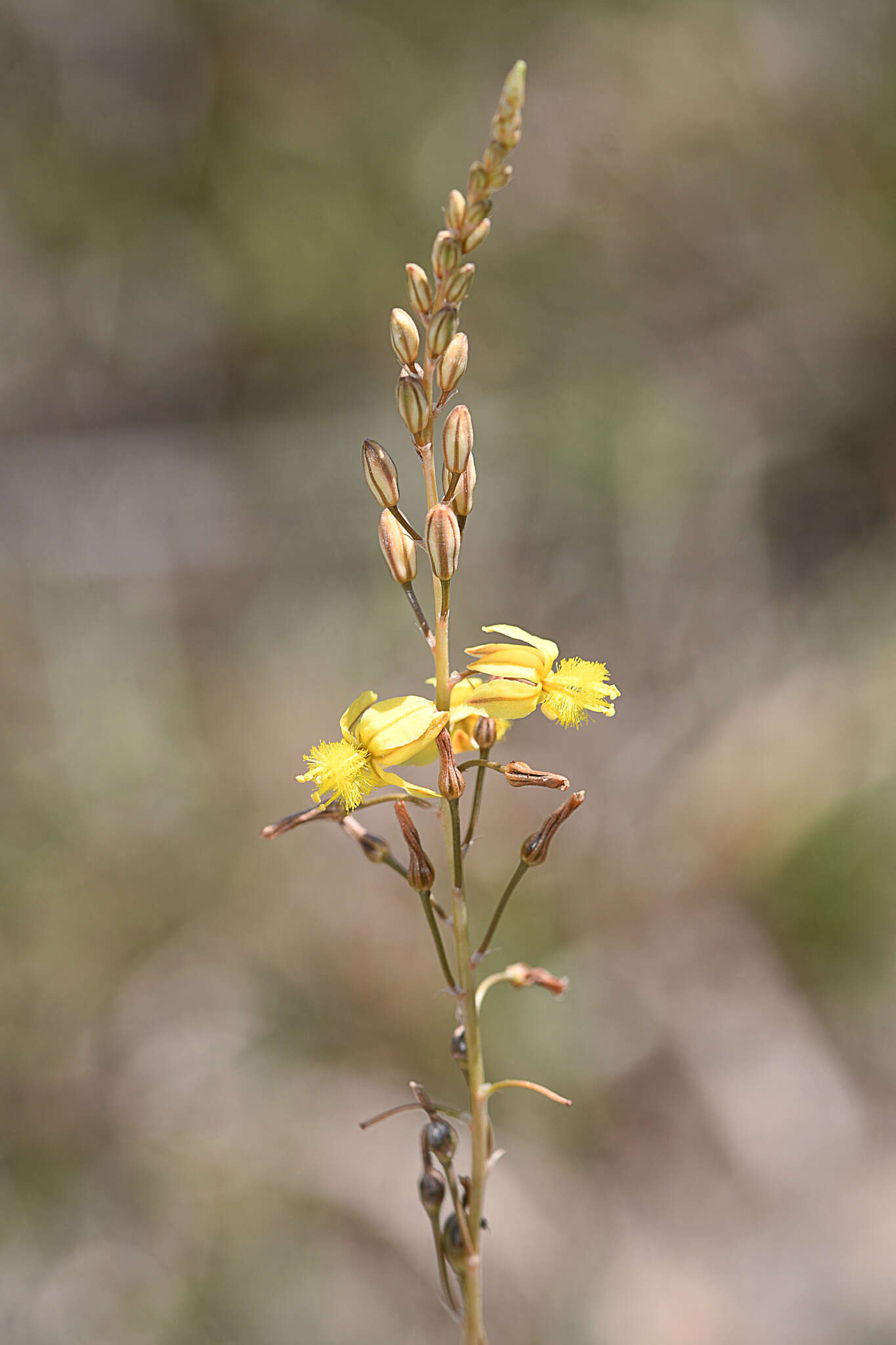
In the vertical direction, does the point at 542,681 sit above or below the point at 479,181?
below

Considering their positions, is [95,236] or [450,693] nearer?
[450,693]

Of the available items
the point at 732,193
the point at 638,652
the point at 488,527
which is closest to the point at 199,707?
the point at 488,527

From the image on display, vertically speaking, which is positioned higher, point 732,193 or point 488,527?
point 732,193

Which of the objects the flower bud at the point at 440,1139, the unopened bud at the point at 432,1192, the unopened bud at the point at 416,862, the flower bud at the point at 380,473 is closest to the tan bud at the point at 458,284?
the flower bud at the point at 380,473

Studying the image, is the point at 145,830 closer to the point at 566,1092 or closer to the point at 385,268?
the point at 566,1092

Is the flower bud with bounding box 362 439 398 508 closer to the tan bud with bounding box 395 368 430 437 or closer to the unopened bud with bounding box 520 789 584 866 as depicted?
the tan bud with bounding box 395 368 430 437

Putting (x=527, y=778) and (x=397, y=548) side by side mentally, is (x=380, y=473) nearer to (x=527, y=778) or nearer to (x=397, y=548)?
(x=397, y=548)

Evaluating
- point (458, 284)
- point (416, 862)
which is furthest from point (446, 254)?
point (416, 862)
